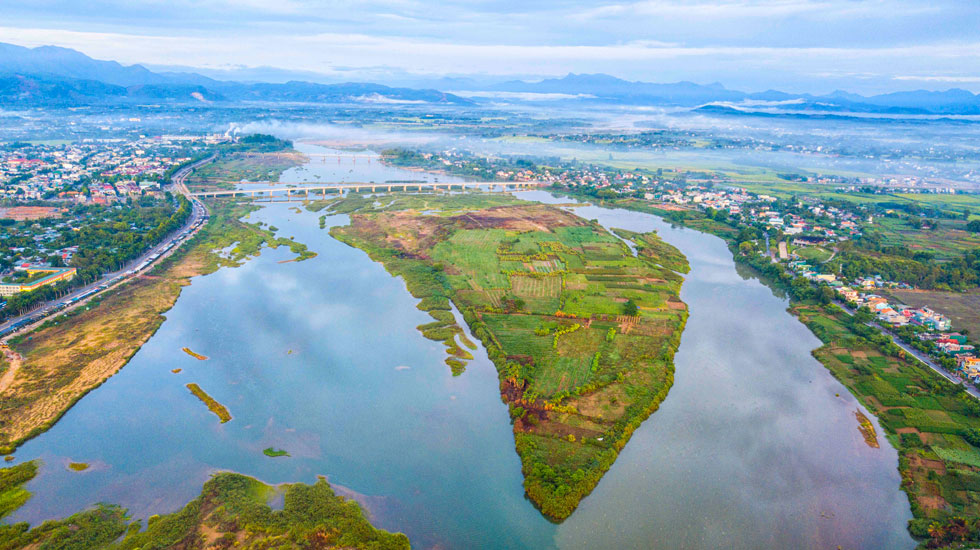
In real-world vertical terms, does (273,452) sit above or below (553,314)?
below

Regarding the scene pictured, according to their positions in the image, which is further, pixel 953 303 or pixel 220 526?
pixel 953 303

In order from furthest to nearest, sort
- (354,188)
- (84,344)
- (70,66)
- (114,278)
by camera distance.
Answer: (70,66) < (354,188) < (114,278) < (84,344)

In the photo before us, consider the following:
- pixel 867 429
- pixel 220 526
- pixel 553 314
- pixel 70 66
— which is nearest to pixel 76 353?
pixel 220 526

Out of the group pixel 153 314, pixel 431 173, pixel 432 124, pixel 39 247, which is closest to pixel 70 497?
pixel 153 314

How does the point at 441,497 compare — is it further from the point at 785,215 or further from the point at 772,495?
the point at 785,215

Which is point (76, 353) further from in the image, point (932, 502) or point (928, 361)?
point (928, 361)

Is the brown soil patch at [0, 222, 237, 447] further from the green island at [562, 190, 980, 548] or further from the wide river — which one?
the green island at [562, 190, 980, 548]
